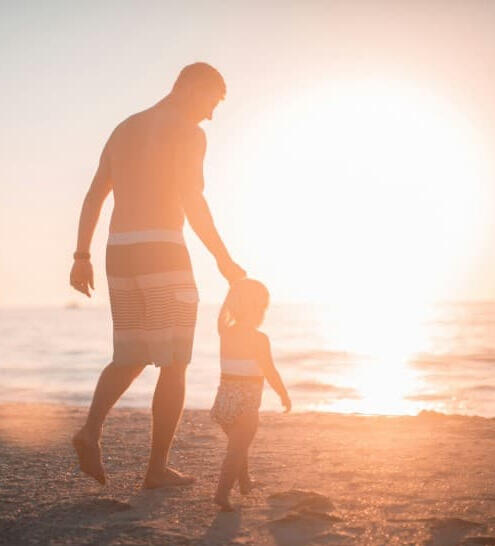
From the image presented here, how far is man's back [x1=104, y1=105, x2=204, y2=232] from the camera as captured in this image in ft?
14.6

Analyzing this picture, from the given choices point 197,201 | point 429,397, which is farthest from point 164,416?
point 429,397

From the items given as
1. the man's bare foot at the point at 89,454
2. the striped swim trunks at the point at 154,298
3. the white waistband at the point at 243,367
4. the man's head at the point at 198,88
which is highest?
the man's head at the point at 198,88

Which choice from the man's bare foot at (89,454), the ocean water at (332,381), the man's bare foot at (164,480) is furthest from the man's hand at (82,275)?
the ocean water at (332,381)

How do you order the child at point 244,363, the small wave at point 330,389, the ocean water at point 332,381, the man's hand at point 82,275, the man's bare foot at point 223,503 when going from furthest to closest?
the small wave at point 330,389 → the ocean water at point 332,381 → the man's hand at point 82,275 → the child at point 244,363 → the man's bare foot at point 223,503

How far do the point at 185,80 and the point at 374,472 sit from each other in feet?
8.85

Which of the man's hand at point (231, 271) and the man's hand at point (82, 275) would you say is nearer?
the man's hand at point (231, 271)

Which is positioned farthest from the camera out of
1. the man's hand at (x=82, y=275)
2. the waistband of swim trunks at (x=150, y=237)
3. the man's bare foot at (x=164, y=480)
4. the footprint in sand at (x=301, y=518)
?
the man's hand at (x=82, y=275)

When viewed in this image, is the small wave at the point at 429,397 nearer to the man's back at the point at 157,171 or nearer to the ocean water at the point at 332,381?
the ocean water at the point at 332,381

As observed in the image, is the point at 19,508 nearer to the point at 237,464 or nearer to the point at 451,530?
the point at 237,464

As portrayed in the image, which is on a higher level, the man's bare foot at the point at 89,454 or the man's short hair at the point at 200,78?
the man's short hair at the point at 200,78

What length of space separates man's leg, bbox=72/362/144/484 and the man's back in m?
0.82

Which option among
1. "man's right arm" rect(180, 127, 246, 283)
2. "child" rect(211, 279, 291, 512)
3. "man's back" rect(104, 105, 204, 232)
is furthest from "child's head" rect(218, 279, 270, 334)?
"man's back" rect(104, 105, 204, 232)

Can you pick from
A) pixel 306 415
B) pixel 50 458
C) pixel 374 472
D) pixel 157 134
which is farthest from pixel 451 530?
pixel 306 415

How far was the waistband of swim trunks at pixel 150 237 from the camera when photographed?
4402 mm
